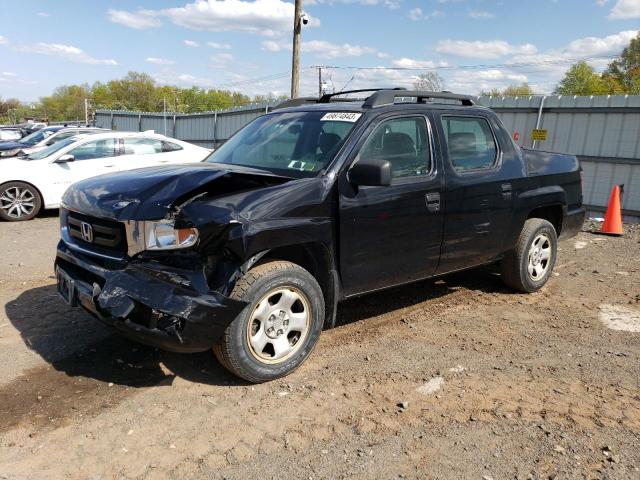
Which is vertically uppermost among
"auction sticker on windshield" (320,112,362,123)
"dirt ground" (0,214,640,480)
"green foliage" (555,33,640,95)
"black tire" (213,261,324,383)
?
"green foliage" (555,33,640,95)

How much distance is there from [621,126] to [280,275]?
11.2 metres

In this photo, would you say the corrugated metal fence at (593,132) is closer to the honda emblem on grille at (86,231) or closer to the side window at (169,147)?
the side window at (169,147)

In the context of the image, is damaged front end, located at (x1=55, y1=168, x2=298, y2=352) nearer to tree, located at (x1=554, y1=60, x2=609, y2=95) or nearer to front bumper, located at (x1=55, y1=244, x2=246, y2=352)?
front bumper, located at (x1=55, y1=244, x2=246, y2=352)

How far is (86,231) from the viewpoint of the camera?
12.3ft

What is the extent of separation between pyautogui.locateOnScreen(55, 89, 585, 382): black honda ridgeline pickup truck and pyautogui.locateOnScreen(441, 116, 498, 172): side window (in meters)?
0.02

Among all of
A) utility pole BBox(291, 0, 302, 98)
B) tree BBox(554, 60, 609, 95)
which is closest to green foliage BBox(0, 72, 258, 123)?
tree BBox(554, 60, 609, 95)

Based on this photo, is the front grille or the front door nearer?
the front grille

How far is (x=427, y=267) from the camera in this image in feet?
15.1

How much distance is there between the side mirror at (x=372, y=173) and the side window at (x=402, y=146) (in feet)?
1.05

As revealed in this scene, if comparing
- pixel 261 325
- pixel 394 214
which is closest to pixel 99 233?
pixel 261 325

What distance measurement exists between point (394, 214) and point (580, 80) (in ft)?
266

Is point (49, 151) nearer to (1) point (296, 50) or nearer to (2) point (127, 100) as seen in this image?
(1) point (296, 50)

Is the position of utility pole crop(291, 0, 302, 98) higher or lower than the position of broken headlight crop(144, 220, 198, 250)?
higher

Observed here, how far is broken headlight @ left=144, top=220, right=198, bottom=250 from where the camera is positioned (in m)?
3.31
